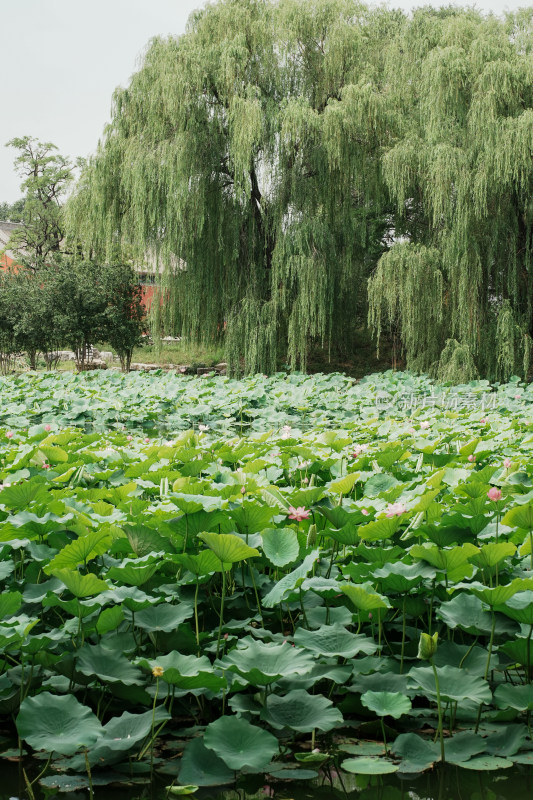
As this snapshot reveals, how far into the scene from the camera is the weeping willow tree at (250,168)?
11.4 m

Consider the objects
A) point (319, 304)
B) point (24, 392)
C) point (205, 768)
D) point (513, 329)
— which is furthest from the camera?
point (319, 304)

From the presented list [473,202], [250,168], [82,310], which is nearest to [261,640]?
[473,202]

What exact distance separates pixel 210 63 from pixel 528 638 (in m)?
11.7

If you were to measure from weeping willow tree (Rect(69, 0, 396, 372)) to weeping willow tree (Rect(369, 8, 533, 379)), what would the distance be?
1177 mm

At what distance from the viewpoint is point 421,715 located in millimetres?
1639

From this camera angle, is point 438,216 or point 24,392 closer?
point 24,392

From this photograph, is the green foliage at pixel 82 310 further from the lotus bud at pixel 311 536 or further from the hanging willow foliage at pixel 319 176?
the lotus bud at pixel 311 536

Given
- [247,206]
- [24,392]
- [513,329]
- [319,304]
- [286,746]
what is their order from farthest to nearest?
[247,206], [319,304], [513,329], [24,392], [286,746]

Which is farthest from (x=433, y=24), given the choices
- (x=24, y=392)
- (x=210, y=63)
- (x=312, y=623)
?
(x=312, y=623)

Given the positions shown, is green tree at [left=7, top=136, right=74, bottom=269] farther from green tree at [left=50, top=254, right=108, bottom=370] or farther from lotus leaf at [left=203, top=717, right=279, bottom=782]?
lotus leaf at [left=203, top=717, right=279, bottom=782]

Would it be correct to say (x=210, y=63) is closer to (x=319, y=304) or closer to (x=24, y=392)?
(x=319, y=304)

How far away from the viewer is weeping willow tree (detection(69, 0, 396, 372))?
11.4m

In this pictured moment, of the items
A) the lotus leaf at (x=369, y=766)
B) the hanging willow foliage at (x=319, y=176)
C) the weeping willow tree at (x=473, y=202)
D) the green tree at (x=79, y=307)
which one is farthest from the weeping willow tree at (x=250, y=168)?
the lotus leaf at (x=369, y=766)

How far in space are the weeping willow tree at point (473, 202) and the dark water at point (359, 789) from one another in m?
9.02
